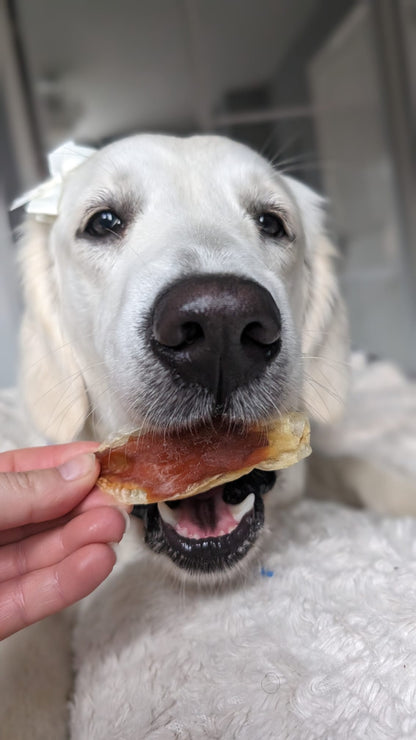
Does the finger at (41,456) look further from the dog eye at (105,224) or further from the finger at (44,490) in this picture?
the dog eye at (105,224)

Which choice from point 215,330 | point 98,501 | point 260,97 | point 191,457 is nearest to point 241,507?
point 191,457

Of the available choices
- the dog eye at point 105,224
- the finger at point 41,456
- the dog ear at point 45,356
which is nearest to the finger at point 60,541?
the finger at point 41,456

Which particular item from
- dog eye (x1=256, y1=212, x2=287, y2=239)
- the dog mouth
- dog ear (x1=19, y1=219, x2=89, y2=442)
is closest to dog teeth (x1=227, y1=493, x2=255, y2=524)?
the dog mouth

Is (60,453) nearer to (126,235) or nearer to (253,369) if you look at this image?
(253,369)

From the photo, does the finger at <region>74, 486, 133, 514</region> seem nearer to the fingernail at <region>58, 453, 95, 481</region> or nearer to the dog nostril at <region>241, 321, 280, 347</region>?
the fingernail at <region>58, 453, 95, 481</region>

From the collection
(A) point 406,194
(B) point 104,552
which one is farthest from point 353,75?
(B) point 104,552

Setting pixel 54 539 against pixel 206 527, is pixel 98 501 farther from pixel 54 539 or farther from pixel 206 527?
pixel 206 527
